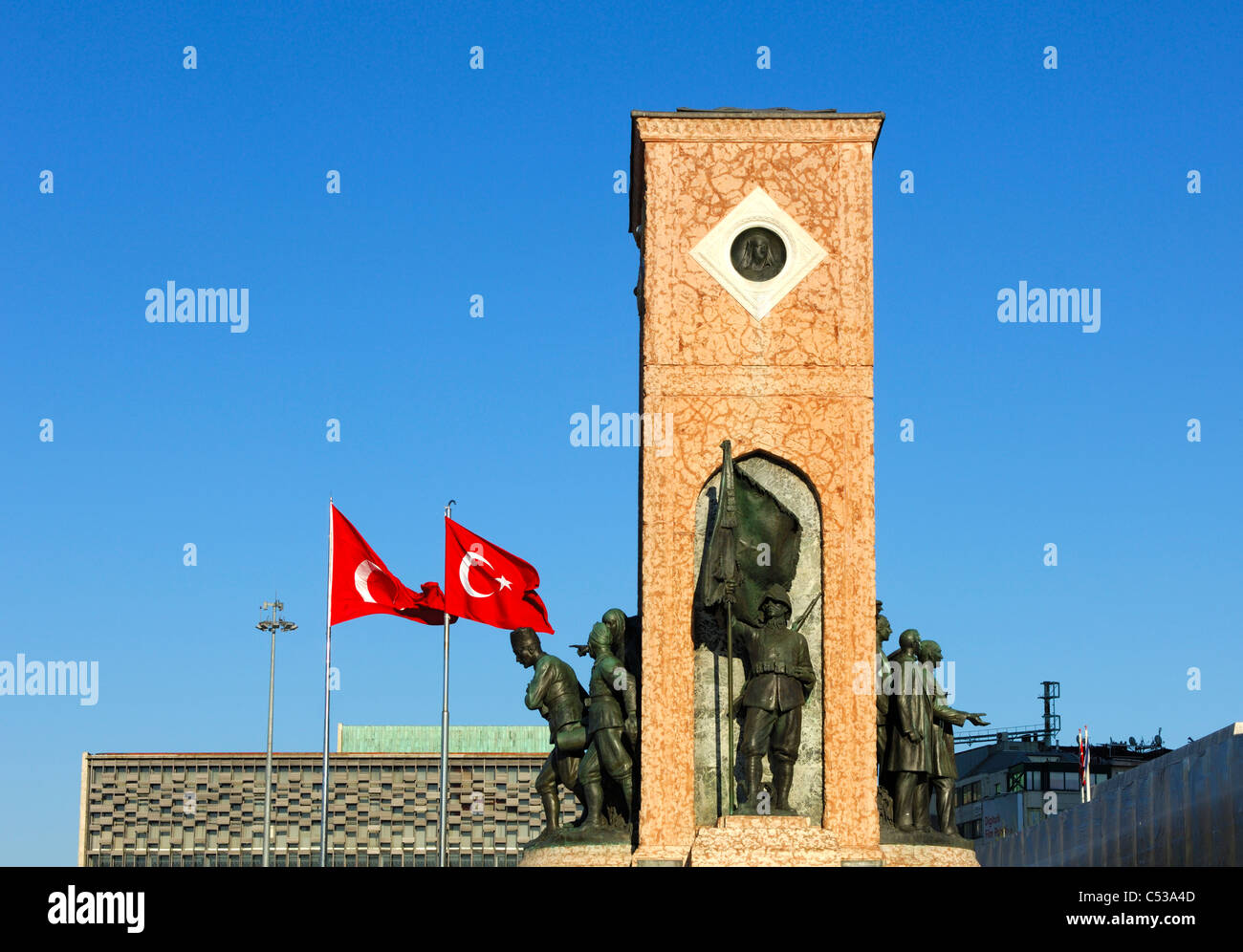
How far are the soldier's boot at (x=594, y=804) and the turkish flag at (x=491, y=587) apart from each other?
8689mm

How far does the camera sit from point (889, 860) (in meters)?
21.9

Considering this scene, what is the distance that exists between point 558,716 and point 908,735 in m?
4.26

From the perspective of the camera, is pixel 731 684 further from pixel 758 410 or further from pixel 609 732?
pixel 758 410

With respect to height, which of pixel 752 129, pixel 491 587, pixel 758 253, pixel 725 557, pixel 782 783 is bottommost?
pixel 782 783

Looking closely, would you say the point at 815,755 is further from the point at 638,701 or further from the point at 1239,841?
the point at 1239,841

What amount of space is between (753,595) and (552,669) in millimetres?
2739

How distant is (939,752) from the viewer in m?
23.2

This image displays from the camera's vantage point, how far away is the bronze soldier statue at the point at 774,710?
2178 cm

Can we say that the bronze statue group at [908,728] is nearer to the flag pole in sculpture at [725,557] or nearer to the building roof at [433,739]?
the flag pole in sculpture at [725,557]

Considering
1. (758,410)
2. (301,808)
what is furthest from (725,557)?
(301,808)

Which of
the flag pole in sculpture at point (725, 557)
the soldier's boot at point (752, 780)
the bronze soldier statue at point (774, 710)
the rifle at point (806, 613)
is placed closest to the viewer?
the soldier's boot at point (752, 780)

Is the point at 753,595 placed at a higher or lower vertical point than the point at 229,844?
higher

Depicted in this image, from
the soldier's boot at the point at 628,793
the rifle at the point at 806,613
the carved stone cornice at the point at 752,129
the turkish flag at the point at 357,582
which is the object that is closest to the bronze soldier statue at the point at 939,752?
the rifle at the point at 806,613
